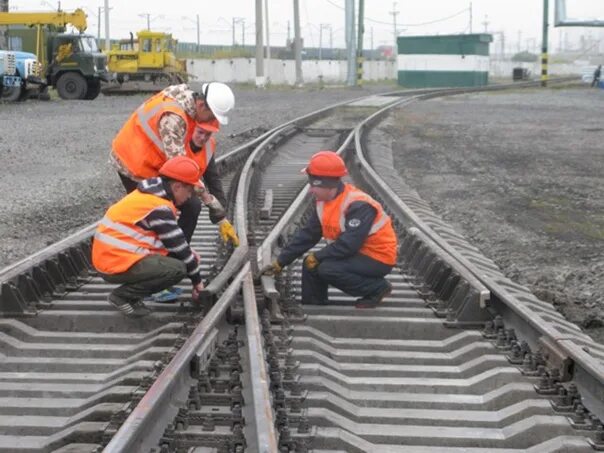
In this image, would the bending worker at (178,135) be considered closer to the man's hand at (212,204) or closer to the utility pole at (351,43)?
the man's hand at (212,204)

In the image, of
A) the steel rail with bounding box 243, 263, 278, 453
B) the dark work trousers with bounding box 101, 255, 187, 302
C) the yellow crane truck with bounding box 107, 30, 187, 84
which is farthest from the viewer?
the yellow crane truck with bounding box 107, 30, 187, 84

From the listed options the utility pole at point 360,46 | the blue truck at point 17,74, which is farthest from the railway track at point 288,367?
the utility pole at point 360,46

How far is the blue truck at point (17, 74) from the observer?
31188 millimetres

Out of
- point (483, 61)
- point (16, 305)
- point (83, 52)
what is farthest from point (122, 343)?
point (483, 61)

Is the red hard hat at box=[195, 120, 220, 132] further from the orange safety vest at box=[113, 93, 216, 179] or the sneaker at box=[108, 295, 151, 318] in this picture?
the sneaker at box=[108, 295, 151, 318]

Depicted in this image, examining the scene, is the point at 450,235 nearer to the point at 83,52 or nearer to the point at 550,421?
the point at 550,421

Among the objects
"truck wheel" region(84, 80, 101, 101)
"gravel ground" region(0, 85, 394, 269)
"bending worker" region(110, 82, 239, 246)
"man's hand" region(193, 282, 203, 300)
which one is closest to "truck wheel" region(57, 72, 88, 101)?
"truck wheel" region(84, 80, 101, 101)

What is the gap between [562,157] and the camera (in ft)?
55.8

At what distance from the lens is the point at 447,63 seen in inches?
2312

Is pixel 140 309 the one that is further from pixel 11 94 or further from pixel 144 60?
pixel 144 60

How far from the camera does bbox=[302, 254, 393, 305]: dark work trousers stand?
20.5ft

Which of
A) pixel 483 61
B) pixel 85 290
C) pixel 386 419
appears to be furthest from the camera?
pixel 483 61

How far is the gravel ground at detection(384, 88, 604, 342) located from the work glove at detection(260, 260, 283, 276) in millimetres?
2078

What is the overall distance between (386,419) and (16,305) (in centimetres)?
261
